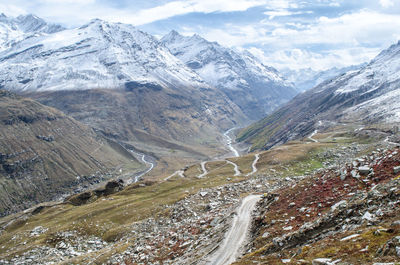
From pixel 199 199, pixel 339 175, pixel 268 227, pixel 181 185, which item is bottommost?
pixel 181 185

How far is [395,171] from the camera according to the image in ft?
126

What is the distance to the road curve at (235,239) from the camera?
39284 mm

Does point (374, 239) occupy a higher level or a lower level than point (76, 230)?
higher

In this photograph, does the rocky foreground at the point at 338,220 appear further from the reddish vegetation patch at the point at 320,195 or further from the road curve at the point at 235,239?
the road curve at the point at 235,239

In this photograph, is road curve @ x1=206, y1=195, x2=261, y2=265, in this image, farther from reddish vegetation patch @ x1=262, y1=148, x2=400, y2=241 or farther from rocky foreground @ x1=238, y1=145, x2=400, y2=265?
reddish vegetation patch @ x1=262, y1=148, x2=400, y2=241

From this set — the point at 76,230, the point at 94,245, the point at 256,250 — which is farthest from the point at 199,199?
the point at 256,250

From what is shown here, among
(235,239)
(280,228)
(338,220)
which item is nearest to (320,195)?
(280,228)

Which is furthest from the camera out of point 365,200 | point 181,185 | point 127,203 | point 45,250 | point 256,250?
point 181,185

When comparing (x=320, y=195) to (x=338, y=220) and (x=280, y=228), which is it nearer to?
(x=280, y=228)

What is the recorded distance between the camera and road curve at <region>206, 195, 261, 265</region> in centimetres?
3928

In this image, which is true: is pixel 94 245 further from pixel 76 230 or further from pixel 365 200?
pixel 365 200

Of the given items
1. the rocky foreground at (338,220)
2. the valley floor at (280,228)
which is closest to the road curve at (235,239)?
the valley floor at (280,228)

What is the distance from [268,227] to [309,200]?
7.70 m

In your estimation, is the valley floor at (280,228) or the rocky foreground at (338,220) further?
the valley floor at (280,228)
